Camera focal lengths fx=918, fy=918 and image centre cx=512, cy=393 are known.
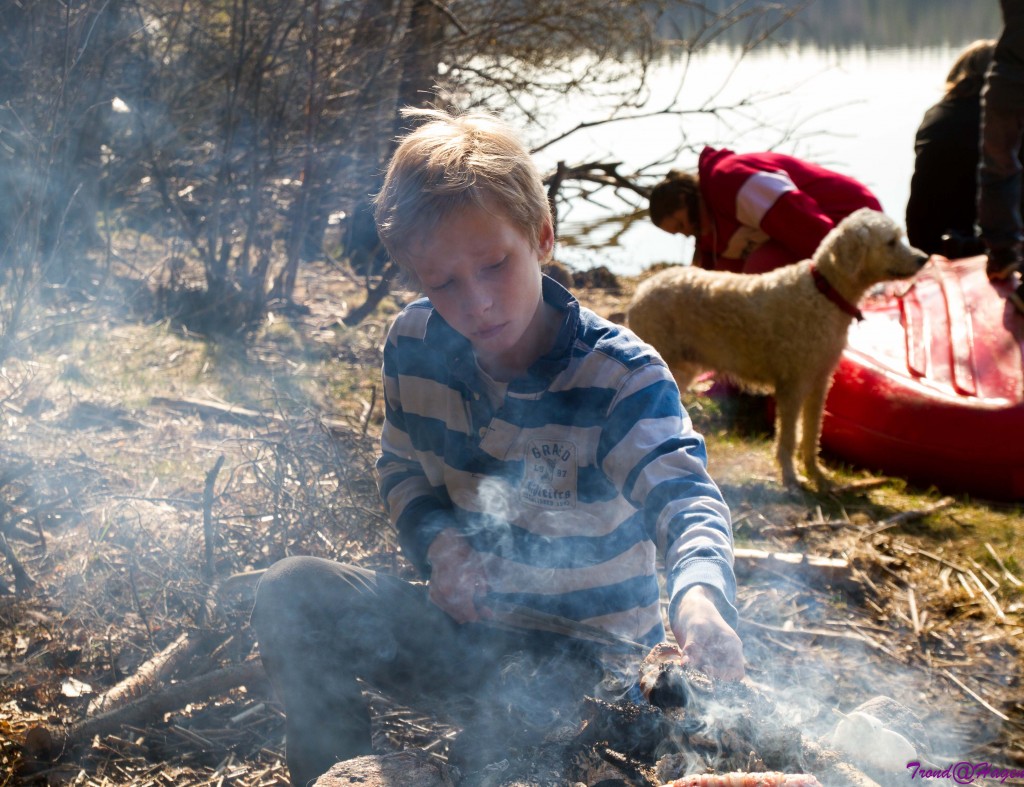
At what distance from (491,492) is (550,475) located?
0.59 ft

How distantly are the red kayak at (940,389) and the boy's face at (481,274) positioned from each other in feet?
9.94

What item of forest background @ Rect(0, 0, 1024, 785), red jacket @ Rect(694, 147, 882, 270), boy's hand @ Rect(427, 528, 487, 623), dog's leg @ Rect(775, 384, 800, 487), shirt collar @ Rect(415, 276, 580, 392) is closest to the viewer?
shirt collar @ Rect(415, 276, 580, 392)

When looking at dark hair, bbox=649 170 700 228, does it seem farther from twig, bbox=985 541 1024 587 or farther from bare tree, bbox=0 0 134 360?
bare tree, bbox=0 0 134 360

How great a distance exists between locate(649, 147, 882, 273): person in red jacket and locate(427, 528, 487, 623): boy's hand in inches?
133

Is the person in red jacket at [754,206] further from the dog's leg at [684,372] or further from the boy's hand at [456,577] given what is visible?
the boy's hand at [456,577]

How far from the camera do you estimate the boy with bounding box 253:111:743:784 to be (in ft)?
6.27

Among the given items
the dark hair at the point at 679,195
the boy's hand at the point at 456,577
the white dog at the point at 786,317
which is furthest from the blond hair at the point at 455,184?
the dark hair at the point at 679,195

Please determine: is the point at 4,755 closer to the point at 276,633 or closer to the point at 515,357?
the point at 276,633

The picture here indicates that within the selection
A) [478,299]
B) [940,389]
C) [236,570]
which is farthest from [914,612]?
[236,570]

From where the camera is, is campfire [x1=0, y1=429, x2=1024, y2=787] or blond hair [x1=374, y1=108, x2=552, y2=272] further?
blond hair [x1=374, y1=108, x2=552, y2=272]

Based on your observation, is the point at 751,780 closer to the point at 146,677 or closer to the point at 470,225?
the point at 470,225

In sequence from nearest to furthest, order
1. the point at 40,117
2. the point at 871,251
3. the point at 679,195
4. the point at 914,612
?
1. the point at 914,612
2. the point at 40,117
3. the point at 871,251
4. the point at 679,195

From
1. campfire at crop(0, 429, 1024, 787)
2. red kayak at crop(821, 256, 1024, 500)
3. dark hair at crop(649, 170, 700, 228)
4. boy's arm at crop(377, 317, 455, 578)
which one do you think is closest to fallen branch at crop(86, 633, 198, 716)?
campfire at crop(0, 429, 1024, 787)

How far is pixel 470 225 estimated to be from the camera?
6.24ft
